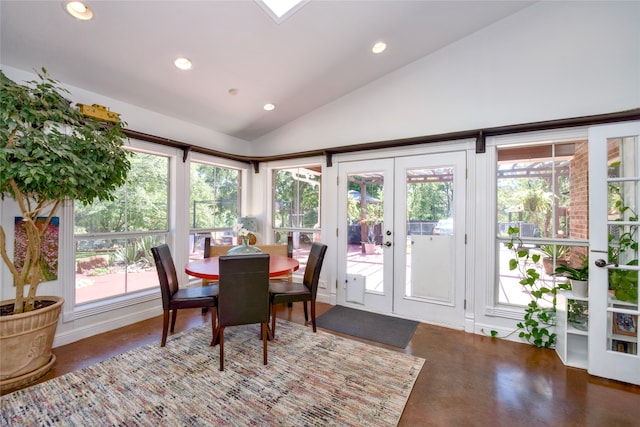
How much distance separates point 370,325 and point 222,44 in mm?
3380

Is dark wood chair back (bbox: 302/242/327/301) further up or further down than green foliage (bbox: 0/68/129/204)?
further down

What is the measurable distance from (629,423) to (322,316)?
8.62ft

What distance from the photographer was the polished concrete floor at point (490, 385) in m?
1.78

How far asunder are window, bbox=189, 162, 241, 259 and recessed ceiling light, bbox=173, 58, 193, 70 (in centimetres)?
151

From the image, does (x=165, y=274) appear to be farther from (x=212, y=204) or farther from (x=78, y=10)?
(x=78, y=10)

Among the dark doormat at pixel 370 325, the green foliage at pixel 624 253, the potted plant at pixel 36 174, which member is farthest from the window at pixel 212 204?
the green foliage at pixel 624 253

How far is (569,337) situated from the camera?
256 centimetres

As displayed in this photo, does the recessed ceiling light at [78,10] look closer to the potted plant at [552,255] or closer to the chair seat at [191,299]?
the chair seat at [191,299]

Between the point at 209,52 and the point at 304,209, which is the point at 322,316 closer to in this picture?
the point at 304,209

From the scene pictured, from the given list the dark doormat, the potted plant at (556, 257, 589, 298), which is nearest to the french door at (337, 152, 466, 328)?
the dark doormat

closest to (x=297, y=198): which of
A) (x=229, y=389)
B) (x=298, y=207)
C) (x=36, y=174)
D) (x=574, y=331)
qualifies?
(x=298, y=207)

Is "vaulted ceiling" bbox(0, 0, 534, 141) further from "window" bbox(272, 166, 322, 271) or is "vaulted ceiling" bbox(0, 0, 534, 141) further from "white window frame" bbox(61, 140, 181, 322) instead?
"window" bbox(272, 166, 322, 271)

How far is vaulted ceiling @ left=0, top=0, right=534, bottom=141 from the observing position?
84.7 inches

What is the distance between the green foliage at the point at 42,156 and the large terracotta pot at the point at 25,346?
0.18m
